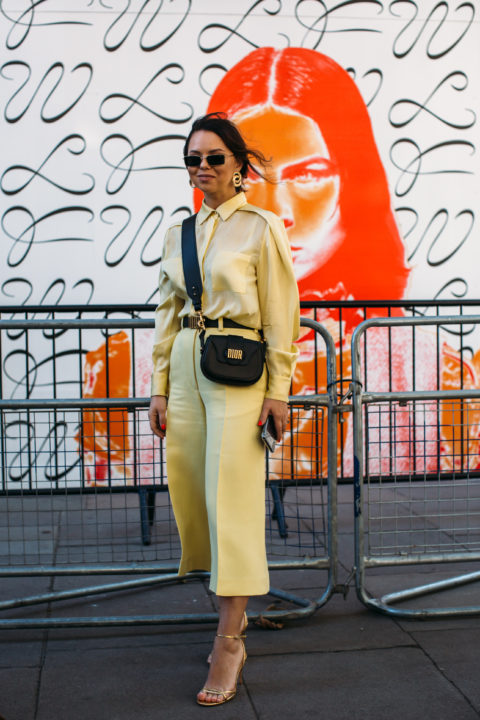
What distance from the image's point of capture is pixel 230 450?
3092 millimetres

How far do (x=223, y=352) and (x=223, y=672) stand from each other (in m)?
1.20

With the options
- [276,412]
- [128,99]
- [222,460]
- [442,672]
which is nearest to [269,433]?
[276,412]

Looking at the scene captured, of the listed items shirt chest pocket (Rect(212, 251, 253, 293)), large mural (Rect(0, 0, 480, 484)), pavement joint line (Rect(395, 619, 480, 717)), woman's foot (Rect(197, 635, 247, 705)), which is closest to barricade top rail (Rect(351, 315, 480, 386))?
shirt chest pocket (Rect(212, 251, 253, 293))

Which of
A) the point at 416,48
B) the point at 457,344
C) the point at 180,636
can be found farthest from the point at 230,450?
the point at 416,48

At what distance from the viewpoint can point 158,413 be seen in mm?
3361

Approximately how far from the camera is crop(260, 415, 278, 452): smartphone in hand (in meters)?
3.13

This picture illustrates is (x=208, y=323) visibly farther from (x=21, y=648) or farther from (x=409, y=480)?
(x=21, y=648)

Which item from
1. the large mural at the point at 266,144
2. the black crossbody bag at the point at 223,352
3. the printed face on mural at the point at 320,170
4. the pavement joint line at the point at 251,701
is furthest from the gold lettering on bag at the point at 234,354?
the printed face on mural at the point at 320,170

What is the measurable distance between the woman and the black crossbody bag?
33mm

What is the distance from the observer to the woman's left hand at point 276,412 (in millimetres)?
3139

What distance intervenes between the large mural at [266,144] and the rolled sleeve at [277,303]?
3.42 meters

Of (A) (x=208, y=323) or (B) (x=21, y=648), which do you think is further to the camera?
(B) (x=21, y=648)

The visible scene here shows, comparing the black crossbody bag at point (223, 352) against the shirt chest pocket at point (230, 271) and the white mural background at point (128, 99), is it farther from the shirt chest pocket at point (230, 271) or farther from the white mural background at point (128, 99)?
the white mural background at point (128, 99)

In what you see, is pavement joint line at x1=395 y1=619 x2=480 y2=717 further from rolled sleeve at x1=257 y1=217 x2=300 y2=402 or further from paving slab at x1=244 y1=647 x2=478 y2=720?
rolled sleeve at x1=257 y1=217 x2=300 y2=402
